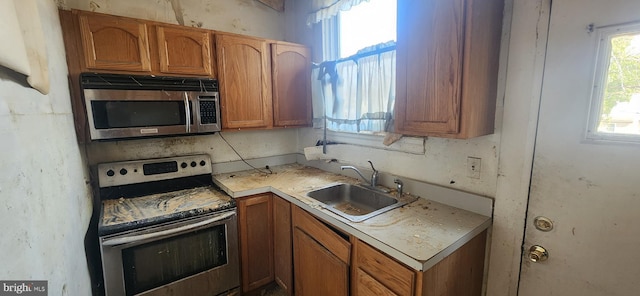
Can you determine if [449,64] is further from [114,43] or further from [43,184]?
[114,43]

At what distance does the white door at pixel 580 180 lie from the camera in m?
0.98

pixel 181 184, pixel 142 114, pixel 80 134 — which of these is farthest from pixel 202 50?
pixel 181 184

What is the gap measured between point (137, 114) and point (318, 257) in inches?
59.2

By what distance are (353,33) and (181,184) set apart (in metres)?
1.84

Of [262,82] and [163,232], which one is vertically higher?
[262,82]

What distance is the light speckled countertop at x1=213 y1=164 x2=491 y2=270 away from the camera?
1.07m

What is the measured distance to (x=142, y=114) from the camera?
175cm

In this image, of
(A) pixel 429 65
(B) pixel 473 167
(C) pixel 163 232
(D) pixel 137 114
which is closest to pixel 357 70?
(A) pixel 429 65

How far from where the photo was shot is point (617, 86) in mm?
973

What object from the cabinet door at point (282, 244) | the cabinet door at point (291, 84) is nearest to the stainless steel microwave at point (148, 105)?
the cabinet door at point (291, 84)

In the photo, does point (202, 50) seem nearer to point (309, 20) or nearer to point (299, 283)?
point (309, 20)

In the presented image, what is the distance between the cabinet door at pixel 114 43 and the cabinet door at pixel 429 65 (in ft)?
5.34

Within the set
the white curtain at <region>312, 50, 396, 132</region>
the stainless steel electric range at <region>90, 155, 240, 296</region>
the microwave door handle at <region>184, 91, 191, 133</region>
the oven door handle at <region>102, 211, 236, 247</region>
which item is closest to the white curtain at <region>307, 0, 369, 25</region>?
the white curtain at <region>312, 50, 396, 132</region>

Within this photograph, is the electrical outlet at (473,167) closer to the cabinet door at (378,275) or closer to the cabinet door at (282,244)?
the cabinet door at (378,275)
